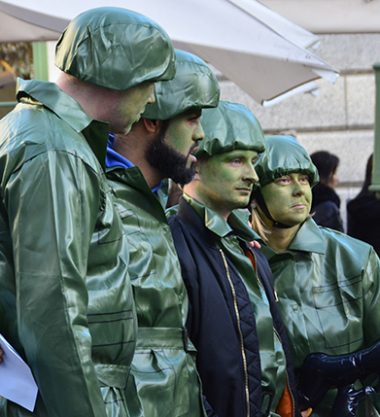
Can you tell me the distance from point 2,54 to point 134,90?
661cm

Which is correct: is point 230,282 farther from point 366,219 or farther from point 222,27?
point 366,219

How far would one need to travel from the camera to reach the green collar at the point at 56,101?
325 cm

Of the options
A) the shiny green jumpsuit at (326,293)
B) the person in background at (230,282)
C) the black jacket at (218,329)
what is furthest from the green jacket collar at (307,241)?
the black jacket at (218,329)

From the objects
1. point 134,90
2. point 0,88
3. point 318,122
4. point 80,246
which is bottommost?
point 318,122

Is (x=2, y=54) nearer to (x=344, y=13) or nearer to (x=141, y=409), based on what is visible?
(x=344, y=13)

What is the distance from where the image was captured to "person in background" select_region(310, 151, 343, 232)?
28.1 feet

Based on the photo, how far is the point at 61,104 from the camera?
10.7 ft

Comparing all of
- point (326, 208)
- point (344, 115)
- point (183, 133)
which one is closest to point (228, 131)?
point (183, 133)

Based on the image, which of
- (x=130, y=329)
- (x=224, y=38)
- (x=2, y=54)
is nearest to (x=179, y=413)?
(x=130, y=329)

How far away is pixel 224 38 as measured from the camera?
20.7ft

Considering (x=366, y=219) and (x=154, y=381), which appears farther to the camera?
(x=366, y=219)

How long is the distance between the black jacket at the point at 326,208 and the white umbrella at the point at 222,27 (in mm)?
1710

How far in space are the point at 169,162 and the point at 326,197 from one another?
15.3 feet

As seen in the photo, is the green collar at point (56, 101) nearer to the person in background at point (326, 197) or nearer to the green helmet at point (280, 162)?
the green helmet at point (280, 162)
